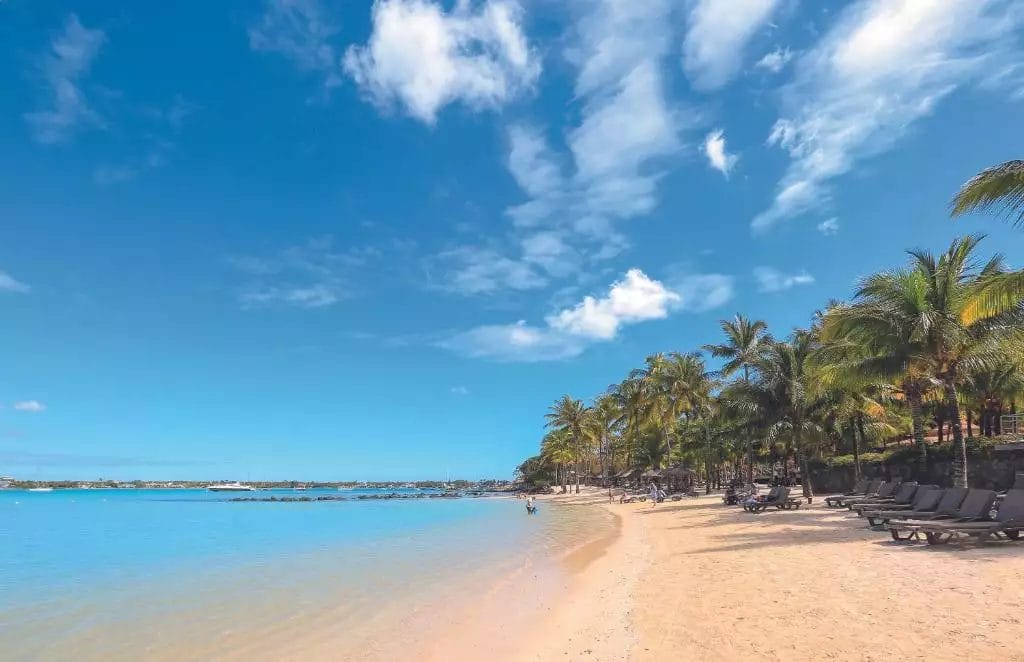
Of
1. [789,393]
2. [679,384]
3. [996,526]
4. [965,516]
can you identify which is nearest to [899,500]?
[965,516]

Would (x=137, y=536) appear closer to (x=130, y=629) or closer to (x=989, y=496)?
(x=130, y=629)

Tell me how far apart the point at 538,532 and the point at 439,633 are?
1708 centimetres

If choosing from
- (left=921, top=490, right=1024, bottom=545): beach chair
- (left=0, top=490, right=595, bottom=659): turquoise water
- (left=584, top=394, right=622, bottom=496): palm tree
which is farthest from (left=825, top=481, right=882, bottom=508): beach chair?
(left=584, top=394, right=622, bottom=496): palm tree

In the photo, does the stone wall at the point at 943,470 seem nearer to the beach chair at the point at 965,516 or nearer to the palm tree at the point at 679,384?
the beach chair at the point at 965,516

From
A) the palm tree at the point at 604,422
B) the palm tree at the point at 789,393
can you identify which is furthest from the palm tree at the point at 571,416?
the palm tree at the point at 789,393

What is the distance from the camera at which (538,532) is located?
82.3 feet

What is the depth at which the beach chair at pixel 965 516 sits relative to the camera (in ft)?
36.8

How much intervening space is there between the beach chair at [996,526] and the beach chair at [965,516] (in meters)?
0.28

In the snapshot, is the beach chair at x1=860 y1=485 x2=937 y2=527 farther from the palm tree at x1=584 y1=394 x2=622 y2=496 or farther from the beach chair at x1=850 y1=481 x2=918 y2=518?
the palm tree at x1=584 y1=394 x2=622 y2=496

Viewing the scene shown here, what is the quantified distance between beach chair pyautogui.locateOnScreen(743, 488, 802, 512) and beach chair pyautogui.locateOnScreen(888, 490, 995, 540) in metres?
9.44

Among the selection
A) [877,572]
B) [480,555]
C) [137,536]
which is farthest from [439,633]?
[137,536]

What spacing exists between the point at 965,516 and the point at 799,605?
716cm

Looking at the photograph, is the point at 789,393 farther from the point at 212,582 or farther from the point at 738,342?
the point at 212,582

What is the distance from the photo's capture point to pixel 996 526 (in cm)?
1014
